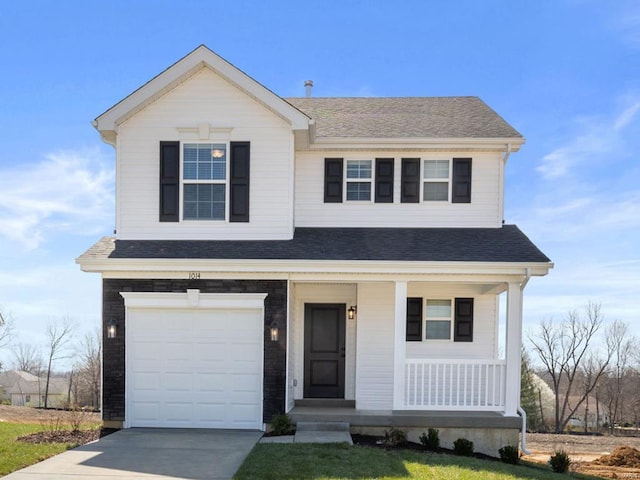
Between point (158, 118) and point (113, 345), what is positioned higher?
point (158, 118)

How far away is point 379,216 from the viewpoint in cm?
1204

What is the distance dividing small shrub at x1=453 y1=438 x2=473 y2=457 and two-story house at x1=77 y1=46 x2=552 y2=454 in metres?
0.65

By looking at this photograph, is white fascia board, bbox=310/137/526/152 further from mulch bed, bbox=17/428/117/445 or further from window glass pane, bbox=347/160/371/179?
mulch bed, bbox=17/428/117/445

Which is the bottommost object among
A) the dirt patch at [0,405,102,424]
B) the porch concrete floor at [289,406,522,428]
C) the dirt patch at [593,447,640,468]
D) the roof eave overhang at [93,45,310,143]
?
the dirt patch at [0,405,102,424]

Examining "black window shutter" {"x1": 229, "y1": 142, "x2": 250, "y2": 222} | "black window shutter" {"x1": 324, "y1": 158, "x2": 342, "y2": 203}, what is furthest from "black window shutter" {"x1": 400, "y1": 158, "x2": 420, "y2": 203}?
"black window shutter" {"x1": 229, "y1": 142, "x2": 250, "y2": 222}

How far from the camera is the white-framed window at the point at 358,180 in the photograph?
12.1m

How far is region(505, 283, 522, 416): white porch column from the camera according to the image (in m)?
10.2

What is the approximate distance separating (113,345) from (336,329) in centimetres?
471

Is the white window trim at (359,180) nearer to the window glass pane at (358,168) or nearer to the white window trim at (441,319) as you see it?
the window glass pane at (358,168)

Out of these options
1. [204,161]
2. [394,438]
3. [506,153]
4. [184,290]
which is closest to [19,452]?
[184,290]

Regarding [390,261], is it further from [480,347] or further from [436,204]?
[480,347]

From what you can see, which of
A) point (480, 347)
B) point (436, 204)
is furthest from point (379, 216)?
point (480, 347)

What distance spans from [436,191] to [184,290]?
19.2 ft

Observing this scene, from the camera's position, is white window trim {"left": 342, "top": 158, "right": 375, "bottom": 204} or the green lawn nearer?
the green lawn
